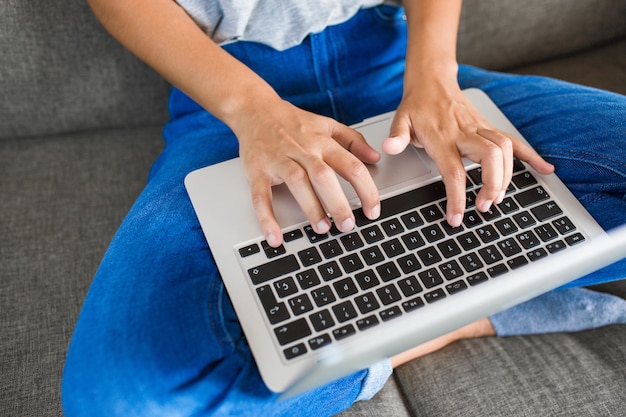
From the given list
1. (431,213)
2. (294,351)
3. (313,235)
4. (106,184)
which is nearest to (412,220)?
(431,213)

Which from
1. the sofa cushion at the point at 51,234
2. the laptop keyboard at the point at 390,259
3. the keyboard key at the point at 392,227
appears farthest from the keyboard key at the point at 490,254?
the sofa cushion at the point at 51,234

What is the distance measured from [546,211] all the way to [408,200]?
0.18m

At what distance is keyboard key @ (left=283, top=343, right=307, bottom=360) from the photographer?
604mm

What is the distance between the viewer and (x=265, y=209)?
685mm

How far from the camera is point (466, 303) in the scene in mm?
540

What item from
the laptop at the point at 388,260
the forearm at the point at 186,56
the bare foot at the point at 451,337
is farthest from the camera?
the bare foot at the point at 451,337

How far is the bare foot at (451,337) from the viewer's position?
0.92 meters

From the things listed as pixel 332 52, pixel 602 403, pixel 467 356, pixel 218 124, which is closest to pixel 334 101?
pixel 332 52

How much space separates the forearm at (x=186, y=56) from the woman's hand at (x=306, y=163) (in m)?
Result: 0.04

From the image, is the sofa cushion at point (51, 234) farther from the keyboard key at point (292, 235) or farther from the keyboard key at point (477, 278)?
the keyboard key at point (477, 278)

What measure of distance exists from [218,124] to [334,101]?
0.20m

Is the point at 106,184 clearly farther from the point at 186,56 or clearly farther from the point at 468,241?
the point at 468,241

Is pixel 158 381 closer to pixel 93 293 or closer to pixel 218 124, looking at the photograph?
pixel 93 293

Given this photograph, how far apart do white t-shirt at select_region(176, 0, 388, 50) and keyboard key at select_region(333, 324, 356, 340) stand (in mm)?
508
